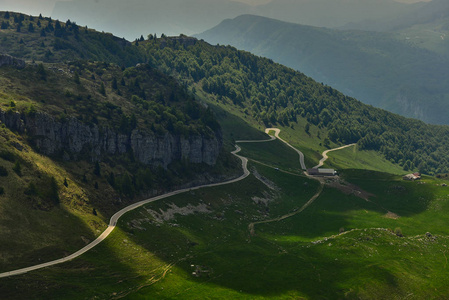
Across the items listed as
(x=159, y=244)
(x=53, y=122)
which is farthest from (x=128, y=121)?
(x=159, y=244)

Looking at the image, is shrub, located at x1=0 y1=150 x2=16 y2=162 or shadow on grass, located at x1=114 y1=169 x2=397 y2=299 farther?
shrub, located at x1=0 y1=150 x2=16 y2=162

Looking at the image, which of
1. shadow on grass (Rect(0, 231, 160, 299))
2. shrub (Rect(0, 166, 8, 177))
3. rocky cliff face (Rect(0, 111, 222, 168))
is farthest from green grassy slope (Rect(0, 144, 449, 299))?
shrub (Rect(0, 166, 8, 177))

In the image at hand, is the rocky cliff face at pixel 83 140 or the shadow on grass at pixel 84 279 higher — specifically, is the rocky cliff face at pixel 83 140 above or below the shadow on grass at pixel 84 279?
above

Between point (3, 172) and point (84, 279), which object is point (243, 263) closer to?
point (84, 279)

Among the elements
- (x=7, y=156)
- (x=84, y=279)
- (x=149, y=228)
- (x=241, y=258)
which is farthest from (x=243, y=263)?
(x=7, y=156)

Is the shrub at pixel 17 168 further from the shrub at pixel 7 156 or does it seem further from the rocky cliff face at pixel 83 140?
the rocky cliff face at pixel 83 140

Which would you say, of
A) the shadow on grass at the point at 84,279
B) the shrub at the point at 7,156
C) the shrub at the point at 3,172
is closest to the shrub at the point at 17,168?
the shrub at the point at 3,172

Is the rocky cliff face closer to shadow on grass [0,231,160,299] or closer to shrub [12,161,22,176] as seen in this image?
shrub [12,161,22,176]

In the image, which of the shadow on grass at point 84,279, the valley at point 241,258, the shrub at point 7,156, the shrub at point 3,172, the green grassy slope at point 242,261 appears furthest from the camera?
the shrub at point 7,156
